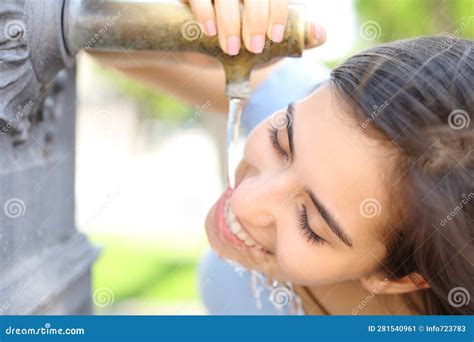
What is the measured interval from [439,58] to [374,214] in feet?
0.70

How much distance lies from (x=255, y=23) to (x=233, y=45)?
0.03 meters

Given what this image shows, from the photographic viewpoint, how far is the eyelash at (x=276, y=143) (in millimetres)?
855

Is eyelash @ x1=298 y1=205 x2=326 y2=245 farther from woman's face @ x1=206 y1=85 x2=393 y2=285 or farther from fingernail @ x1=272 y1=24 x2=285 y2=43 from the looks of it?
fingernail @ x1=272 y1=24 x2=285 y2=43

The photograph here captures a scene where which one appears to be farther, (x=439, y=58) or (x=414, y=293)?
(x=414, y=293)

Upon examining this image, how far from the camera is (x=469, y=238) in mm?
880

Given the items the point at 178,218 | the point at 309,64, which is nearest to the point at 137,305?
the point at 178,218

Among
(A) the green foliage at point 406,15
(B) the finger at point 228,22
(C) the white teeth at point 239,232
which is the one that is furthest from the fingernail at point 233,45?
(A) the green foliage at point 406,15

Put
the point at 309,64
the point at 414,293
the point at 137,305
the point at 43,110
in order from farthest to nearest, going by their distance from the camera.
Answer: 1. the point at 137,305
2. the point at 309,64
3. the point at 414,293
4. the point at 43,110

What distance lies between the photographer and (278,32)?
681 millimetres

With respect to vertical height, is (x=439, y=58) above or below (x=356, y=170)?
above

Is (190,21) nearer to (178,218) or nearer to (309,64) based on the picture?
(309,64)
